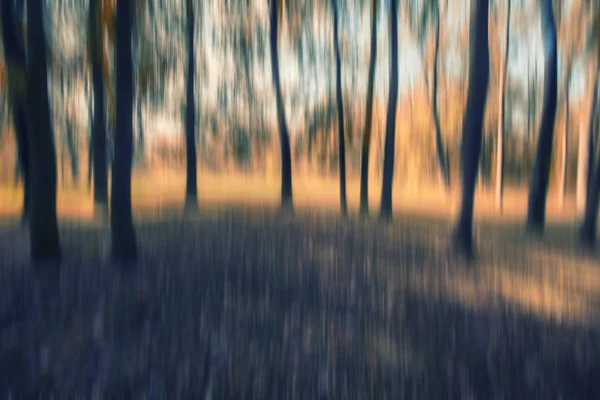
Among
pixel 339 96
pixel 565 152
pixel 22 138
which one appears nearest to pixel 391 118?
pixel 339 96

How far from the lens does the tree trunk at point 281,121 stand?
16297 millimetres

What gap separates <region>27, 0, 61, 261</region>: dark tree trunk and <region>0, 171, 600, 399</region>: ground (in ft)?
1.70

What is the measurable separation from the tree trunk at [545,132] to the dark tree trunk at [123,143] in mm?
12134

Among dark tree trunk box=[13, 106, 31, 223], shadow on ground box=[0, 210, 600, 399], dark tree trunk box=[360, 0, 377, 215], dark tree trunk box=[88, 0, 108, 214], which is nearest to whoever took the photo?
shadow on ground box=[0, 210, 600, 399]

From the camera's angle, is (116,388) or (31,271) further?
(31,271)

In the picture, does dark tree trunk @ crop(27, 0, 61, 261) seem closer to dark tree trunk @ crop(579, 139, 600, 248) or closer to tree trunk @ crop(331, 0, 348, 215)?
tree trunk @ crop(331, 0, 348, 215)

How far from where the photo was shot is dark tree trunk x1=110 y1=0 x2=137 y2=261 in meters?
7.32

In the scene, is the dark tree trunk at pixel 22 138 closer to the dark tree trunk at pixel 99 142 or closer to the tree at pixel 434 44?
the dark tree trunk at pixel 99 142

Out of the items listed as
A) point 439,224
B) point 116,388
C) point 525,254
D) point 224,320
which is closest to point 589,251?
→ point 525,254

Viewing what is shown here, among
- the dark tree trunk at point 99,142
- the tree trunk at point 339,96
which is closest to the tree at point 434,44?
the tree trunk at point 339,96

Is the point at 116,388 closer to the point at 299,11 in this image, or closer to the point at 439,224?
the point at 439,224

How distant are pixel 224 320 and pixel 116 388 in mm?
1719

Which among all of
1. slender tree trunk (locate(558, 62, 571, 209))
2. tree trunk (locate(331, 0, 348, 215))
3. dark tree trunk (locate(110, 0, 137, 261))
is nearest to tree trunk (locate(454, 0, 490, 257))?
dark tree trunk (locate(110, 0, 137, 261))

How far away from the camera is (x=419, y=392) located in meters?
4.00
